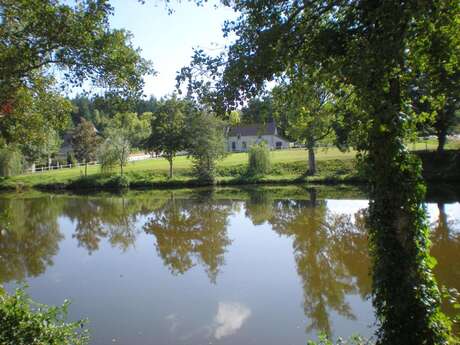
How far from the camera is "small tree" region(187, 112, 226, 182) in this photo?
115 feet

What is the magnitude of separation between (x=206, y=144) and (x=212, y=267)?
23483 mm

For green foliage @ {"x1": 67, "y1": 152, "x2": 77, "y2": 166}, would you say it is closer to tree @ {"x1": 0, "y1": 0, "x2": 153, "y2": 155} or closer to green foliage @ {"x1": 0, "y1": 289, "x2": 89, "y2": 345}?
tree @ {"x1": 0, "y1": 0, "x2": 153, "y2": 155}

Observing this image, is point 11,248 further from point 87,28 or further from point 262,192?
point 262,192

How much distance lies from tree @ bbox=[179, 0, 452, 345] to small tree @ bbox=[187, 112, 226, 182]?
2978cm

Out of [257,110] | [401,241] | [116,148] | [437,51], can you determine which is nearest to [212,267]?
[257,110]

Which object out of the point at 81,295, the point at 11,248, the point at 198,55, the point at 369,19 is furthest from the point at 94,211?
the point at 369,19

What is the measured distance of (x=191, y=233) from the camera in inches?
675

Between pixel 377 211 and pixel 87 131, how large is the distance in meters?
55.0

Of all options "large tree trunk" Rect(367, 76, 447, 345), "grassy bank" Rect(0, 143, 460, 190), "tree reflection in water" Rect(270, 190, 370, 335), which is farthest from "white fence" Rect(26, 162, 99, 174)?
"large tree trunk" Rect(367, 76, 447, 345)

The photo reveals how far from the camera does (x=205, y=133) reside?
35125 mm

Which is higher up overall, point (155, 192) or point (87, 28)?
point (87, 28)

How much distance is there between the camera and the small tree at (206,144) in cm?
3509

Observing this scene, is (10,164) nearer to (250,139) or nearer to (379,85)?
(250,139)

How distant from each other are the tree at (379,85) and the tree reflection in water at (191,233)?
23.8ft
